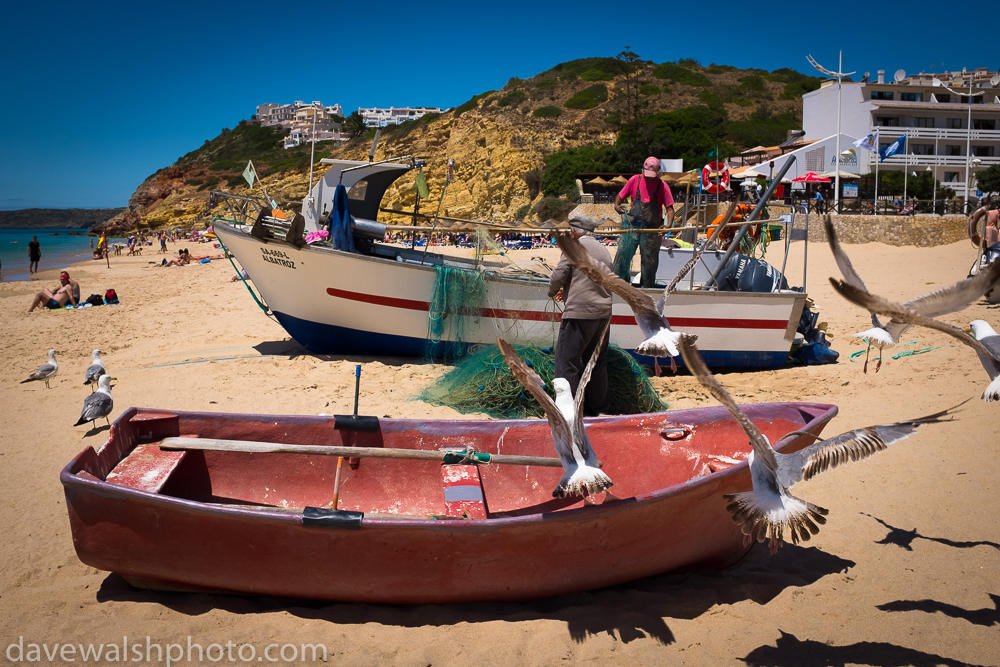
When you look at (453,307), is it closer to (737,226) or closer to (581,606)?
(737,226)

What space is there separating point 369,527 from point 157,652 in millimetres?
1174

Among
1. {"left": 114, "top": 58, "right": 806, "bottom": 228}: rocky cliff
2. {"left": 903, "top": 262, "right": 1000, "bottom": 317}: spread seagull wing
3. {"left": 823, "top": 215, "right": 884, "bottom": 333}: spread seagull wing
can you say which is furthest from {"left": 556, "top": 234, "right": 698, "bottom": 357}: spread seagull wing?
{"left": 114, "top": 58, "right": 806, "bottom": 228}: rocky cliff

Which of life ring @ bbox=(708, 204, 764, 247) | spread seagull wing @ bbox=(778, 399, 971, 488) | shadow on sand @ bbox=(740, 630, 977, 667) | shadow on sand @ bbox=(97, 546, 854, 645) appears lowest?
shadow on sand @ bbox=(740, 630, 977, 667)

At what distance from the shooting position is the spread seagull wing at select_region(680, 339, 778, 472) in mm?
2838

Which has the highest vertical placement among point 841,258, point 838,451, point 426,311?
point 841,258

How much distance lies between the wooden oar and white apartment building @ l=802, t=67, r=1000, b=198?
157 ft

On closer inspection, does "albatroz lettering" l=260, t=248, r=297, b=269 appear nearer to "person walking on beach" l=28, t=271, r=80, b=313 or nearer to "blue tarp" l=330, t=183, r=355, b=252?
"blue tarp" l=330, t=183, r=355, b=252

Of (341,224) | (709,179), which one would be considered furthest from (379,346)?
(709,179)

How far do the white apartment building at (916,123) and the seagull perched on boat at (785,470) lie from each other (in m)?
47.6

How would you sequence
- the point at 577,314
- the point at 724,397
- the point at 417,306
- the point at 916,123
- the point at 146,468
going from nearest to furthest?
the point at 724,397
the point at 146,468
the point at 577,314
the point at 417,306
the point at 916,123

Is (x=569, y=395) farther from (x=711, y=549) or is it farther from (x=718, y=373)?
(x=718, y=373)

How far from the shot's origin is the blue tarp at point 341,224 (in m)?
7.86

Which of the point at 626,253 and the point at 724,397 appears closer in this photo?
the point at 724,397

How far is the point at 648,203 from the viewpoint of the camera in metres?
7.23
